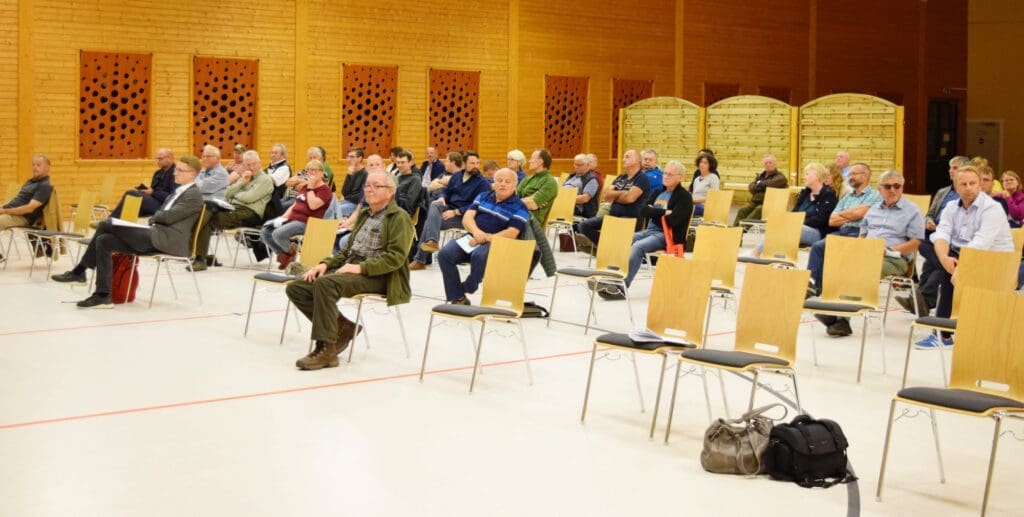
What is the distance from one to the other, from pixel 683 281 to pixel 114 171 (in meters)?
12.4

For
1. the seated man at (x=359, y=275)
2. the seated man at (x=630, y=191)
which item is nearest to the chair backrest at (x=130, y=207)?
the seated man at (x=359, y=275)

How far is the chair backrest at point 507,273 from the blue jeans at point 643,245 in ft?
8.91

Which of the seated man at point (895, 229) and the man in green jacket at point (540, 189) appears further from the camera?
the man in green jacket at point (540, 189)

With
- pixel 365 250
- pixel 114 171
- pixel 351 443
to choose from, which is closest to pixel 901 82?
pixel 114 171

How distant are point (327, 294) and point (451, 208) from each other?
5.27 metres

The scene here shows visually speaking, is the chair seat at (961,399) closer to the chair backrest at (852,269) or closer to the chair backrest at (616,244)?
the chair backrest at (852,269)

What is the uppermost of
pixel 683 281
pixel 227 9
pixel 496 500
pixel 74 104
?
pixel 227 9

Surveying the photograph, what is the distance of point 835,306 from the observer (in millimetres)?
6898

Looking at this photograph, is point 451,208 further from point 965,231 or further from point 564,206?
point 965,231

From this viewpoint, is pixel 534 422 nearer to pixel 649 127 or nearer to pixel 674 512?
pixel 674 512

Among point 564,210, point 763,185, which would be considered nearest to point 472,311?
point 564,210

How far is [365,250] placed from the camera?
7258 mm

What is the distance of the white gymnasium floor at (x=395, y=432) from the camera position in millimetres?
4484

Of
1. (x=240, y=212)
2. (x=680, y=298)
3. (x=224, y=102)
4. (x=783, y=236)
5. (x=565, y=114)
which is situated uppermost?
(x=565, y=114)
